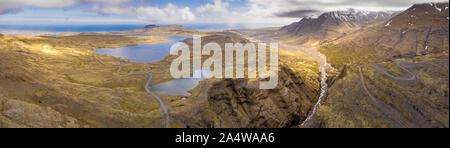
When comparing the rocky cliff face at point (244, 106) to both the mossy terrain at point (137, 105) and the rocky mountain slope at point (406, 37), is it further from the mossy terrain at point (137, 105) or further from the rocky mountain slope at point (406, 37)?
the rocky mountain slope at point (406, 37)

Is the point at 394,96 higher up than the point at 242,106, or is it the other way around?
the point at 394,96

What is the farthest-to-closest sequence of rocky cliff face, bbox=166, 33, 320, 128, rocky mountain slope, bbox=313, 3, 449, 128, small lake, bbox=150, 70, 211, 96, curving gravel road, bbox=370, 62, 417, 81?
small lake, bbox=150, 70, 211, 96, rocky cliff face, bbox=166, 33, 320, 128, curving gravel road, bbox=370, 62, 417, 81, rocky mountain slope, bbox=313, 3, 449, 128

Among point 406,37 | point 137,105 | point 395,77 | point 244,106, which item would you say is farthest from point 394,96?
point 406,37

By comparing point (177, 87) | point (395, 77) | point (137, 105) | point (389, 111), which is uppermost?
point (395, 77)

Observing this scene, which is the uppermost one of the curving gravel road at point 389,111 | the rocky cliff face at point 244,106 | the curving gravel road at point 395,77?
the curving gravel road at point 395,77

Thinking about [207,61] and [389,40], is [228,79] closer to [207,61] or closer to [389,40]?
[207,61]

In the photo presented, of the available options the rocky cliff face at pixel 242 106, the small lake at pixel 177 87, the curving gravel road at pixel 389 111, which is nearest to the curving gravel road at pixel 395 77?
the curving gravel road at pixel 389 111

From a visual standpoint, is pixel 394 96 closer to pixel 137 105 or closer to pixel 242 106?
pixel 242 106

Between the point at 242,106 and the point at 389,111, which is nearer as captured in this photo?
the point at 389,111

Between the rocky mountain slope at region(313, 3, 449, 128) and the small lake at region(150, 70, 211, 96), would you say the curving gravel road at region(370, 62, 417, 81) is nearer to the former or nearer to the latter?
the rocky mountain slope at region(313, 3, 449, 128)

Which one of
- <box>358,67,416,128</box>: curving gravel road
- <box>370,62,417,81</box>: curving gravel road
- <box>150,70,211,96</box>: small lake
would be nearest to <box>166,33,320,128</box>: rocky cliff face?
<box>150,70,211,96</box>: small lake

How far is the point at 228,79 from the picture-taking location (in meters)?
84.1

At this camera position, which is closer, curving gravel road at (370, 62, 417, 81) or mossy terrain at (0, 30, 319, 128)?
curving gravel road at (370, 62, 417, 81)

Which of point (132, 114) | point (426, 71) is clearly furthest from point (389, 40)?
point (132, 114)
